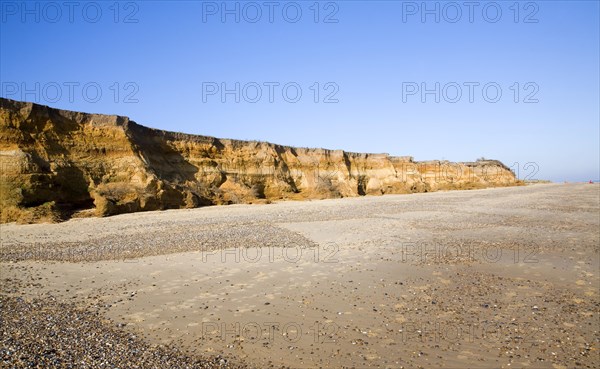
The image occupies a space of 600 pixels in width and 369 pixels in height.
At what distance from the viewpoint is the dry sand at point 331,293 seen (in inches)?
177

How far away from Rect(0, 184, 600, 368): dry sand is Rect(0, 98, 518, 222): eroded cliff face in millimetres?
6783

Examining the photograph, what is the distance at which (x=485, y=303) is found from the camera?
19.5ft

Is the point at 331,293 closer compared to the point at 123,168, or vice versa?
the point at 331,293

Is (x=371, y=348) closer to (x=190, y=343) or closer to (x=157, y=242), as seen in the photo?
(x=190, y=343)

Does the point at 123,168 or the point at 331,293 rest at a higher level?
the point at 123,168

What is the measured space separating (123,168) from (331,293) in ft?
63.8

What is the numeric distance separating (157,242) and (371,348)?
8.16m

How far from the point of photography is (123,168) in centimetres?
2194

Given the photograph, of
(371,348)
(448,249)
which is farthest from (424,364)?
(448,249)

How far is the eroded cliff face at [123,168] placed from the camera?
57.6ft

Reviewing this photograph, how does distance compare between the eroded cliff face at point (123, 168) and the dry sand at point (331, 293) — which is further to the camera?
the eroded cliff face at point (123, 168)

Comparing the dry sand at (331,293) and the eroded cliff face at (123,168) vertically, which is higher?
the eroded cliff face at (123,168)

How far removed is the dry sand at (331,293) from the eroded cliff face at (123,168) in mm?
6783

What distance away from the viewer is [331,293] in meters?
6.47
